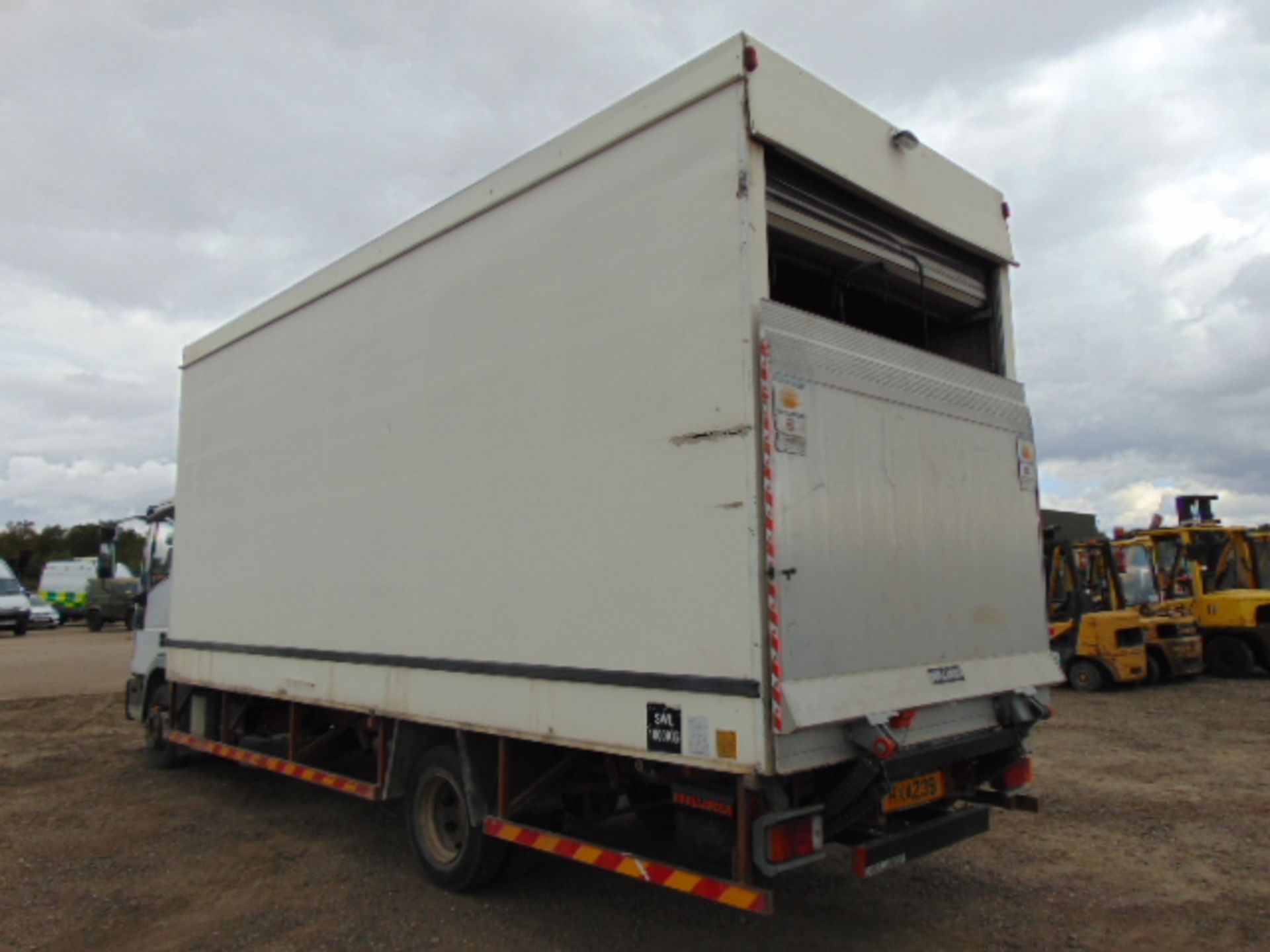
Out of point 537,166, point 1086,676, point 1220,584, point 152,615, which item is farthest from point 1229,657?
point 152,615

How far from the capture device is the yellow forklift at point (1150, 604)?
13695mm

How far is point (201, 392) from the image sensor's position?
7.64 metres

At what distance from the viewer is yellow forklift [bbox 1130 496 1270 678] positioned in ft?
47.5

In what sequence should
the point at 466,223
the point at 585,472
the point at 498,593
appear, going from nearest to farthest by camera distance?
the point at 585,472 < the point at 498,593 < the point at 466,223

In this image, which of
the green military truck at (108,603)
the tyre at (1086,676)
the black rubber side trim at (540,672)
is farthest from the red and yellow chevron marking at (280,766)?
the green military truck at (108,603)

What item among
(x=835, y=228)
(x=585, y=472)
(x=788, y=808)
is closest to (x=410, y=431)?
(x=585, y=472)

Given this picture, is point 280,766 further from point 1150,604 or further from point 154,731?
point 1150,604

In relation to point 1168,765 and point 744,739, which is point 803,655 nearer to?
point 744,739

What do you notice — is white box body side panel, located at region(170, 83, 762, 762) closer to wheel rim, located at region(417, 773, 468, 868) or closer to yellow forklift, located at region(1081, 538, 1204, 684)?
wheel rim, located at region(417, 773, 468, 868)

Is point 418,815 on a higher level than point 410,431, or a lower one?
lower

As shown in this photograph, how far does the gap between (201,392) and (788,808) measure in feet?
20.4

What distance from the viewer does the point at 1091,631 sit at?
13.5 m

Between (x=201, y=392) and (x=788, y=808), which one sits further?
(x=201, y=392)

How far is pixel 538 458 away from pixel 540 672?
1.01 metres
